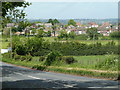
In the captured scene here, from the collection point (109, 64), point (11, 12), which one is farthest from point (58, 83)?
point (109, 64)

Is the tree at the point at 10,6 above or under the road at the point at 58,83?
above

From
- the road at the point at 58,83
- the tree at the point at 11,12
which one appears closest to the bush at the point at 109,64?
the road at the point at 58,83

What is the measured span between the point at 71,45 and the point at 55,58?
40593mm

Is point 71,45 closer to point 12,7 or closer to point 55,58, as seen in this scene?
point 55,58

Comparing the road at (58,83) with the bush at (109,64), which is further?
A: the bush at (109,64)

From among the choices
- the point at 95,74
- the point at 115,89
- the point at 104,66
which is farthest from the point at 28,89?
the point at 104,66

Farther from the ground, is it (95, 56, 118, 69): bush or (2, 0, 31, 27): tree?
(2, 0, 31, 27): tree

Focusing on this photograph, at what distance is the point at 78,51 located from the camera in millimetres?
81000

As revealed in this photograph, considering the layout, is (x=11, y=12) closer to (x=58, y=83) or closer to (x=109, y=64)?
(x=58, y=83)

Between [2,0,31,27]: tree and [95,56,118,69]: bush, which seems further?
[95,56,118,69]: bush

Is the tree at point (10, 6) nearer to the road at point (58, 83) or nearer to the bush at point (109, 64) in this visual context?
the road at point (58, 83)

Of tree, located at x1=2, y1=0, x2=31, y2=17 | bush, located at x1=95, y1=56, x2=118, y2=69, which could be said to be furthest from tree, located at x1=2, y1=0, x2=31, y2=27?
bush, located at x1=95, y1=56, x2=118, y2=69

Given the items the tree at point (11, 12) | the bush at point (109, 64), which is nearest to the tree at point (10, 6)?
the tree at point (11, 12)

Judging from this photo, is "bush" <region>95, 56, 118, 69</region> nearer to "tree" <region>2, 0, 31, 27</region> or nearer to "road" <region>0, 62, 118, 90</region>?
"road" <region>0, 62, 118, 90</region>
